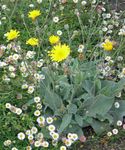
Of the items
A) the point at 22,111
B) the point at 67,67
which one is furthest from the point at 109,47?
the point at 22,111

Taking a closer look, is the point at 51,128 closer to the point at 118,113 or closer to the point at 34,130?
the point at 34,130

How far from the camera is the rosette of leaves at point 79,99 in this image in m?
2.90

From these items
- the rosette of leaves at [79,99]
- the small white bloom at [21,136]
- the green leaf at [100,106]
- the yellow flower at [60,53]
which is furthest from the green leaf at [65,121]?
the yellow flower at [60,53]

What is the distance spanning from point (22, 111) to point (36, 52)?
624 millimetres

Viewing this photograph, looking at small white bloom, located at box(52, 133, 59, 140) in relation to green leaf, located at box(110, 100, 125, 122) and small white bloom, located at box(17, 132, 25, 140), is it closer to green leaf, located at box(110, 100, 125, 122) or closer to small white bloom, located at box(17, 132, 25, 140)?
small white bloom, located at box(17, 132, 25, 140)

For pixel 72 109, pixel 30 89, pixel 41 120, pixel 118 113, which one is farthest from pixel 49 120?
pixel 118 113

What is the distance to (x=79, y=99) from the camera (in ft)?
9.68

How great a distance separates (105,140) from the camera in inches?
118

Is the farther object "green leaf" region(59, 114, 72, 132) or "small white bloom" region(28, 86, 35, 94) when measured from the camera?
"small white bloom" region(28, 86, 35, 94)

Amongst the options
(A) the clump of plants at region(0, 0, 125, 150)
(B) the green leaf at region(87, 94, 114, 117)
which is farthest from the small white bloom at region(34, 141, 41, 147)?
(B) the green leaf at region(87, 94, 114, 117)

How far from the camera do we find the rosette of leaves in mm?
2904

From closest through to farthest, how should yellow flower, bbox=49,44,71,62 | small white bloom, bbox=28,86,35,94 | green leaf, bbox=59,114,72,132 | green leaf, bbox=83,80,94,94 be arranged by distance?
yellow flower, bbox=49,44,71,62 < green leaf, bbox=59,114,72,132 < green leaf, bbox=83,80,94,94 < small white bloom, bbox=28,86,35,94

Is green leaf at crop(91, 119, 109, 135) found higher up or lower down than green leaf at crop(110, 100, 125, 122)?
lower down

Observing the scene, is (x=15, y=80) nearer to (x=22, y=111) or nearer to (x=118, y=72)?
(x=22, y=111)
